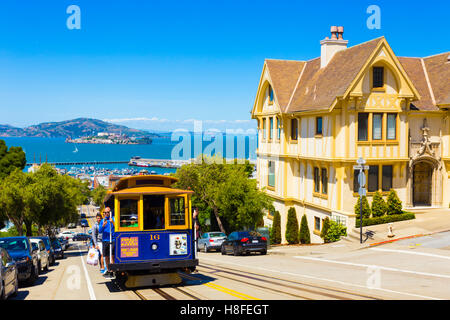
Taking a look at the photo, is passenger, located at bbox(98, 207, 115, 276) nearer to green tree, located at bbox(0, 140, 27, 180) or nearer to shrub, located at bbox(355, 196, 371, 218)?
shrub, located at bbox(355, 196, 371, 218)

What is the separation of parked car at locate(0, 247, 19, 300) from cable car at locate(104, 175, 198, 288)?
2.57 m

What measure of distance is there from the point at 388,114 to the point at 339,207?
663 centimetres

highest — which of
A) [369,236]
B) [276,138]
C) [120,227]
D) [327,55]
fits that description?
[327,55]

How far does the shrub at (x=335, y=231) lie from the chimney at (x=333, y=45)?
12.2 m

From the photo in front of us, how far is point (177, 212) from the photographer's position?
14.0m

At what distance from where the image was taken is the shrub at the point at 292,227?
35.1 m

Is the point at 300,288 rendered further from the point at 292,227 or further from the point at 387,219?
the point at 292,227

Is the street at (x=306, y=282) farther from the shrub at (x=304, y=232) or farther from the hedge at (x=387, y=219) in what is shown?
the shrub at (x=304, y=232)

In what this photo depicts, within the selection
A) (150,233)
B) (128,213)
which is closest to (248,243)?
(150,233)

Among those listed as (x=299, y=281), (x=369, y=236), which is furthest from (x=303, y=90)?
(x=299, y=281)

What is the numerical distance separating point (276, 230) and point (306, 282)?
22694 millimetres

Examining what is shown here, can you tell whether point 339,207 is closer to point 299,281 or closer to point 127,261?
point 299,281

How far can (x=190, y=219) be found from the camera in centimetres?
1401

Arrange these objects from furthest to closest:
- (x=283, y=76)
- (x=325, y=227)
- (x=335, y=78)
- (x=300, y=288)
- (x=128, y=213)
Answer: (x=283, y=76), (x=335, y=78), (x=325, y=227), (x=128, y=213), (x=300, y=288)
